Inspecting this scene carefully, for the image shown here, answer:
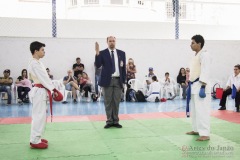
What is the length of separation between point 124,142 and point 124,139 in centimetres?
21

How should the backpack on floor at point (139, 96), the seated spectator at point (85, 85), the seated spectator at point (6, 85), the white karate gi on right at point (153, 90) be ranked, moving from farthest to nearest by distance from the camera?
the seated spectator at point (85, 85) → the backpack on floor at point (139, 96) → the white karate gi on right at point (153, 90) → the seated spectator at point (6, 85)

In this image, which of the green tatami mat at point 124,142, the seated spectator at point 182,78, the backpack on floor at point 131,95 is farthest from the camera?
the seated spectator at point 182,78

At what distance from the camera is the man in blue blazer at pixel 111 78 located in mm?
5766

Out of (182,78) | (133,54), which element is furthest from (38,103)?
(182,78)

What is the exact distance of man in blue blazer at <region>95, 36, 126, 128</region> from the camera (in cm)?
577

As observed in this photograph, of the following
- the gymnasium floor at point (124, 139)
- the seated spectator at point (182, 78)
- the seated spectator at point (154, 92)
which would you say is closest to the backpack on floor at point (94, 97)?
the seated spectator at point (154, 92)

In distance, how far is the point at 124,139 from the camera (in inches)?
189

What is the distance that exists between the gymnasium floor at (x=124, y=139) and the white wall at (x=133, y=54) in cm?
477

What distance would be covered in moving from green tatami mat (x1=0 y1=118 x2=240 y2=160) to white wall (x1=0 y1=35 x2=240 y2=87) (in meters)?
6.01

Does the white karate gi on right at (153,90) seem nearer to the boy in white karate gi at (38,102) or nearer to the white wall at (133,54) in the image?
the white wall at (133,54)

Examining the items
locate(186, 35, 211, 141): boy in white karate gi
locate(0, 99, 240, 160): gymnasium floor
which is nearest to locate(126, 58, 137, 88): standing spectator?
locate(0, 99, 240, 160): gymnasium floor

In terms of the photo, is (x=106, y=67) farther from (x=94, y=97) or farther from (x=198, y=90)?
(x=94, y=97)

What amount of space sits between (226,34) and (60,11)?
8.42 m

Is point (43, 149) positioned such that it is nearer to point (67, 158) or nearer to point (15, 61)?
point (67, 158)
